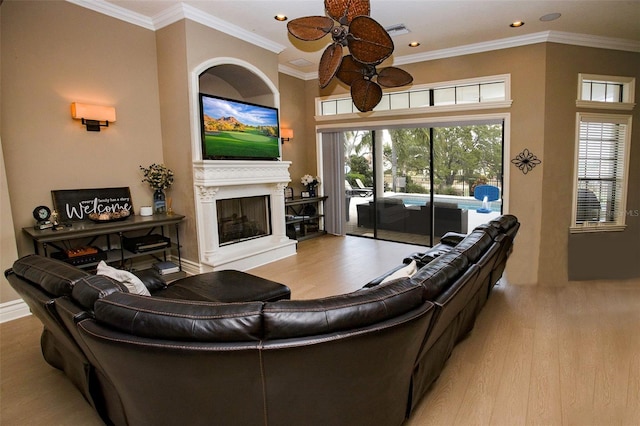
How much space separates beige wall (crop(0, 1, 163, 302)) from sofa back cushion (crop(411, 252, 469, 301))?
159 inches

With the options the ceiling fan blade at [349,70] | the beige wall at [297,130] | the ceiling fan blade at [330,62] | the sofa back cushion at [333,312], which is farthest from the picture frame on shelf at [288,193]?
the sofa back cushion at [333,312]

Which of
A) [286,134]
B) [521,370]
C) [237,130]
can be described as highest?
[286,134]

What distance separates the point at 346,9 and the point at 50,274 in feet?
8.69

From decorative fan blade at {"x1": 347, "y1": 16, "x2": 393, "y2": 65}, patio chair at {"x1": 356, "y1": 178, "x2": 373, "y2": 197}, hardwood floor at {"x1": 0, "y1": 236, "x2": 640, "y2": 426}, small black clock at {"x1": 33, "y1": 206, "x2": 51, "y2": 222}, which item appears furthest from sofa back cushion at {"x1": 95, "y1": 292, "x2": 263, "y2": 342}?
patio chair at {"x1": 356, "y1": 178, "x2": 373, "y2": 197}

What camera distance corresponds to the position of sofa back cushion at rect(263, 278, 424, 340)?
4.61ft

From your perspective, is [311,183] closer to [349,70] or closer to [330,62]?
[349,70]

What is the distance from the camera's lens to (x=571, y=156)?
5.14 metres

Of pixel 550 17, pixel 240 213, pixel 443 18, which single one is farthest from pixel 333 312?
pixel 550 17

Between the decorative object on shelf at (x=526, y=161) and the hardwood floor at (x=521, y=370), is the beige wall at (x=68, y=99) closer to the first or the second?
the hardwood floor at (x=521, y=370)

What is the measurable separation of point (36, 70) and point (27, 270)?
9.14 ft

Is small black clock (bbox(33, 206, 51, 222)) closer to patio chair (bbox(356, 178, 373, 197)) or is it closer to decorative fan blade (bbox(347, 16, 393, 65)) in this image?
decorative fan blade (bbox(347, 16, 393, 65))

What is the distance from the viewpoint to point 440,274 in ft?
6.49

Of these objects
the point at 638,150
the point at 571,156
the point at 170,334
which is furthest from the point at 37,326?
the point at 638,150

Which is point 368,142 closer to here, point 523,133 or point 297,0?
point 523,133
